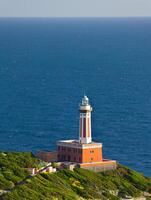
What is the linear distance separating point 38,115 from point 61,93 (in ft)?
103

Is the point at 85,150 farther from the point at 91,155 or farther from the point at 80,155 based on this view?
the point at 91,155

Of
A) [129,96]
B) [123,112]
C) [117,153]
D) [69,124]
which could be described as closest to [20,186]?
[117,153]

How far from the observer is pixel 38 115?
153 metres

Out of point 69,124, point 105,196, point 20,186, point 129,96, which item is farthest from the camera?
point 129,96

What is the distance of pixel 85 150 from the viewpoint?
93250 mm

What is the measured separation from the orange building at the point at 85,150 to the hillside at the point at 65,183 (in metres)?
0.86

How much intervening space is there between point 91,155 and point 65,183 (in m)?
8.43

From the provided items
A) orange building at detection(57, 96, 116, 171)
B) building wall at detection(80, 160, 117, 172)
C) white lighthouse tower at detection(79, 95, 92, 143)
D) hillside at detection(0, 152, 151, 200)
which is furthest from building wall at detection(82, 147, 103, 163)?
hillside at detection(0, 152, 151, 200)

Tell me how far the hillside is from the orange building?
0.86 meters

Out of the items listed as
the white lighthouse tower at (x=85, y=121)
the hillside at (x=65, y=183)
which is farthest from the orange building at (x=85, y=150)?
the hillside at (x=65, y=183)

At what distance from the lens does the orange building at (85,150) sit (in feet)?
305

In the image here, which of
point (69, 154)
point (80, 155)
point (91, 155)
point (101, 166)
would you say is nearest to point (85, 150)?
point (80, 155)

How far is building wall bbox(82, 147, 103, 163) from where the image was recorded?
93125 millimetres

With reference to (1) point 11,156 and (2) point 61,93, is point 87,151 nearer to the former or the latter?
(1) point 11,156
